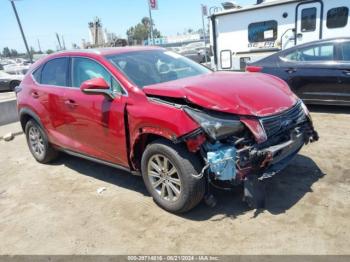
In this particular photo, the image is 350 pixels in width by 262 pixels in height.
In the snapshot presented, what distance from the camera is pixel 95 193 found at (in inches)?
182

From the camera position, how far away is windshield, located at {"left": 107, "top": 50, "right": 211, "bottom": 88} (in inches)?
166

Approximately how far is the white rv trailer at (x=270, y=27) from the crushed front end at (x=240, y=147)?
A: 21.3 ft

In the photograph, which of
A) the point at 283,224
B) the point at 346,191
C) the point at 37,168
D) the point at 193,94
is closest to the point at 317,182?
the point at 346,191

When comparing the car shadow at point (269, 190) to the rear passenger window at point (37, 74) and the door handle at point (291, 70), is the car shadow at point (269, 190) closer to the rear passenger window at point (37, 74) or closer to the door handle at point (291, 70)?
the rear passenger window at point (37, 74)

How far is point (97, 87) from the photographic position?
3.99 m

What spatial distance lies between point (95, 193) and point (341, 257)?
2910mm

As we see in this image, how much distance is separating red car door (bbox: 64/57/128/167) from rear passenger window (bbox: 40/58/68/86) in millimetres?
217

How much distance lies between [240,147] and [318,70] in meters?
4.32

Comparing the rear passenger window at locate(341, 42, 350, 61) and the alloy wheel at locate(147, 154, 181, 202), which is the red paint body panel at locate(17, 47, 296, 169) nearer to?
the alloy wheel at locate(147, 154, 181, 202)

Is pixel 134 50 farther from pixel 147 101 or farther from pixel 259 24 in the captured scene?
pixel 259 24

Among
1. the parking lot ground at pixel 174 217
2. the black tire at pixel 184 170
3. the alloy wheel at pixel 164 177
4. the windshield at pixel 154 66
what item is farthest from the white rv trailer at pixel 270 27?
the black tire at pixel 184 170

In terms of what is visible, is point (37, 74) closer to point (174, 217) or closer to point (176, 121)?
point (176, 121)

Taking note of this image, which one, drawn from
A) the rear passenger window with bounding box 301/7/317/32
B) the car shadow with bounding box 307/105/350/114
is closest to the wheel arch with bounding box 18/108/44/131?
the car shadow with bounding box 307/105/350/114

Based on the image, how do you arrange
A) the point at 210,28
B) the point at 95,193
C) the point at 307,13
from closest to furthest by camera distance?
the point at 95,193, the point at 307,13, the point at 210,28
